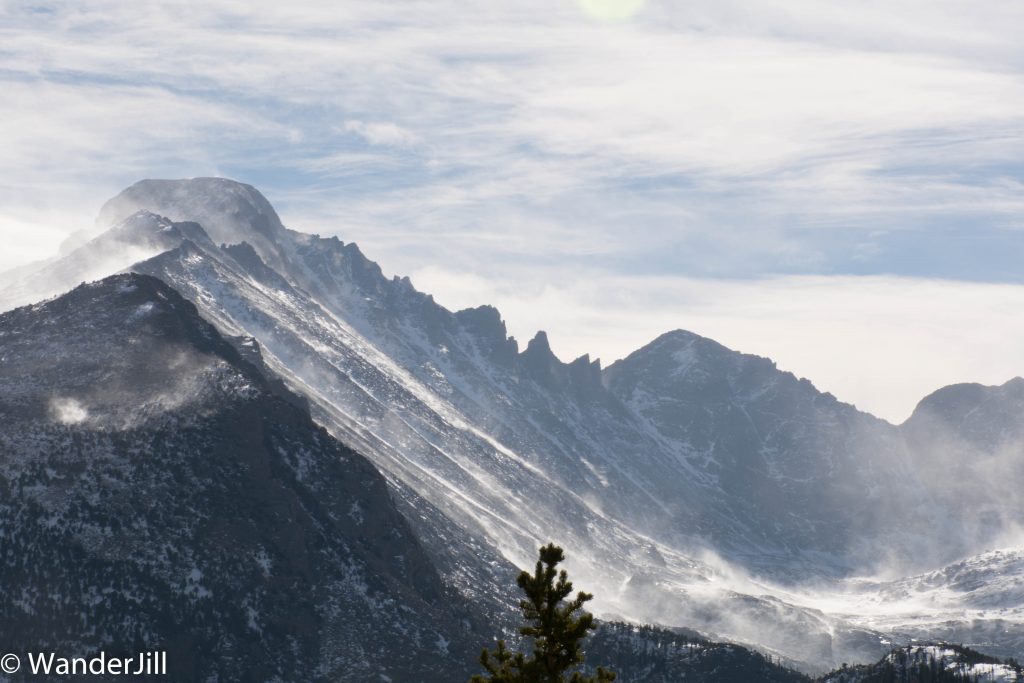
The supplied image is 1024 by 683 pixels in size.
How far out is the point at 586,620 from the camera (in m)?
81.6

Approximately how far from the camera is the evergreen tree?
83875 millimetres

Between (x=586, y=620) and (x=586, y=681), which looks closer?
(x=586, y=620)

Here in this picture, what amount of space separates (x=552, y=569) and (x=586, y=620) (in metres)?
4.23

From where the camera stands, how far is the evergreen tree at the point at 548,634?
275ft

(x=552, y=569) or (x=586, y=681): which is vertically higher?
(x=552, y=569)

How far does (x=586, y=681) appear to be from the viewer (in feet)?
287

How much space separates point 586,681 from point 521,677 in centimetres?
→ 425

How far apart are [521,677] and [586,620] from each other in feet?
22.6

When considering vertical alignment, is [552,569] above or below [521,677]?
above

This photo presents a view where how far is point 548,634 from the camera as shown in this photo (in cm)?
8512

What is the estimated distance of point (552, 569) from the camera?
3329 inches
